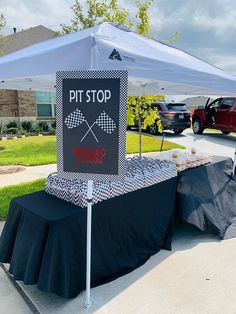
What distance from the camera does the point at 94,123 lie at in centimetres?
218

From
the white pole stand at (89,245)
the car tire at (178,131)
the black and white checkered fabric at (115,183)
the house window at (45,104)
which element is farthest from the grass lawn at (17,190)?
the house window at (45,104)

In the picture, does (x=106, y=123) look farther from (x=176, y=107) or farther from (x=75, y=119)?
(x=176, y=107)

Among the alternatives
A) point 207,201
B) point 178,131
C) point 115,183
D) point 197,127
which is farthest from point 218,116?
point 115,183

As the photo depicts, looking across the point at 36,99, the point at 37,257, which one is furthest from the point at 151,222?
the point at 36,99

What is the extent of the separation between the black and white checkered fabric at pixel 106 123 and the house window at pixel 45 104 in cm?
1380

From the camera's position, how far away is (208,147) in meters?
10.8

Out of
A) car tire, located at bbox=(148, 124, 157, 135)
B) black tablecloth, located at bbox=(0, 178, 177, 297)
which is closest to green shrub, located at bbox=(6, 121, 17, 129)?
car tire, located at bbox=(148, 124, 157, 135)

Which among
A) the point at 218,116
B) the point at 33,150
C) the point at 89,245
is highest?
the point at 218,116

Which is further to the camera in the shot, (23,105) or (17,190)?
(23,105)

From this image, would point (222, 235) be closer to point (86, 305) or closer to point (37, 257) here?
point (86, 305)

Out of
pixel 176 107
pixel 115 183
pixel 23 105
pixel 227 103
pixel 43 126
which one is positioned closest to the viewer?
pixel 115 183

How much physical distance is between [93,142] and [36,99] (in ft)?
45.0

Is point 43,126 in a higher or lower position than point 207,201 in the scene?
higher

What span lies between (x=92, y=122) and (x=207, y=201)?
2.35m
